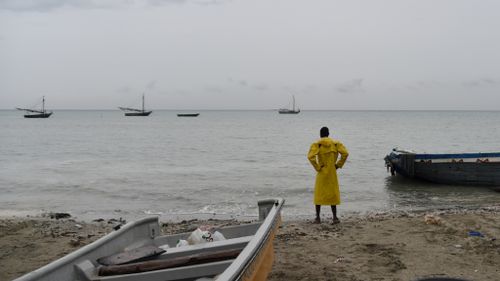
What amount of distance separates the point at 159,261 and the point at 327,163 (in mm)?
4849

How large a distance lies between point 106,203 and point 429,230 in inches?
410

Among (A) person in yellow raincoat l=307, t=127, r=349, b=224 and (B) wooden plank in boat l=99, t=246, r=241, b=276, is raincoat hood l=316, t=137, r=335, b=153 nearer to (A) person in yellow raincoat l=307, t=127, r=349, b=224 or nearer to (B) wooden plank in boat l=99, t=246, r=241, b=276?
(A) person in yellow raincoat l=307, t=127, r=349, b=224

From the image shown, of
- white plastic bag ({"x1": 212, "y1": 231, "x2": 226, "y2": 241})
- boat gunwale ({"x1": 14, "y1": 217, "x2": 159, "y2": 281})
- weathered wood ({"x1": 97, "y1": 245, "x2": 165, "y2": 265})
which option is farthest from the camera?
white plastic bag ({"x1": 212, "y1": 231, "x2": 226, "y2": 241})

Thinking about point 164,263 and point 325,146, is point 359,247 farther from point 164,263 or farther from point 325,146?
point 164,263

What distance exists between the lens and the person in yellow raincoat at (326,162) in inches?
342

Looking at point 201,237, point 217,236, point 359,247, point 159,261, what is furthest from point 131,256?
point 359,247

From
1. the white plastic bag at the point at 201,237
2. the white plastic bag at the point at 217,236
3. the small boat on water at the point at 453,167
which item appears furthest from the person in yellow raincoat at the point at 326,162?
the small boat on water at the point at 453,167

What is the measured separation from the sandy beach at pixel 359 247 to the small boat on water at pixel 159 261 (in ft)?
4.74

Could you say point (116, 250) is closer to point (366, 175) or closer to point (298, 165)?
point (366, 175)

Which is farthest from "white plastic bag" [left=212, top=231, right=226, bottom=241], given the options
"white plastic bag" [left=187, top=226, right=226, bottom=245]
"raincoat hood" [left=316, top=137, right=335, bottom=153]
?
"raincoat hood" [left=316, top=137, right=335, bottom=153]

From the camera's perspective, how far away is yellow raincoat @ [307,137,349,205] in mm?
8695

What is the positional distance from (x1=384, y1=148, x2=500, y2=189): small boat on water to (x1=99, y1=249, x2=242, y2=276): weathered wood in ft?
45.7

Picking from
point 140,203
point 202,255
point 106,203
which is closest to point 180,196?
Result: point 140,203

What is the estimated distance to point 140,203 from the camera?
14.7m
